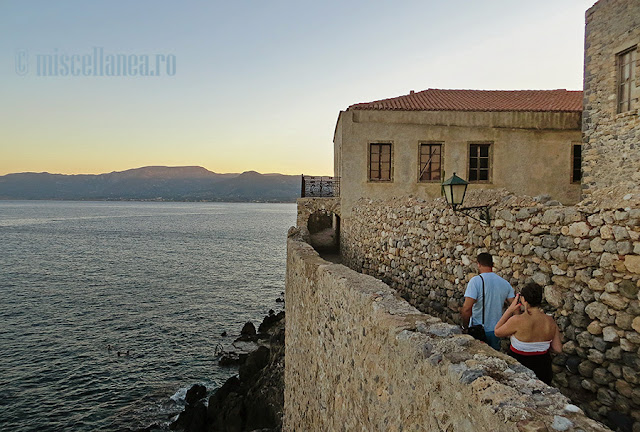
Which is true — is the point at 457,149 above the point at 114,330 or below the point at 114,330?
above

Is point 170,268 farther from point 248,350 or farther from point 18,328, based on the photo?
point 248,350

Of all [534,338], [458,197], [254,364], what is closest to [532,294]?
[534,338]

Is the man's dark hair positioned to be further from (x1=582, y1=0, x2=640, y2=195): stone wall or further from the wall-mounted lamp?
→ (x1=582, y1=0, x2=640, y2=195): stone wall

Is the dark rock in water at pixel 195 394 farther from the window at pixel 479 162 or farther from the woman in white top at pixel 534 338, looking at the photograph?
the woman in white top at pixel 534 338

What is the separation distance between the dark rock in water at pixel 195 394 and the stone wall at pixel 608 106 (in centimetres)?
1612

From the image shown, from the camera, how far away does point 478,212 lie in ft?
22.4

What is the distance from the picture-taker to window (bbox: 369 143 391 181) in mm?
17750

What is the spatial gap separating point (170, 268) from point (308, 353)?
133 feet

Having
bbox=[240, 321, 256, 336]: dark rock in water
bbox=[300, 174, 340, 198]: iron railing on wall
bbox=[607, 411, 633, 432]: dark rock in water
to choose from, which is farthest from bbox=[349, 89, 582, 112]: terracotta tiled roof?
bbox=[607, 411, 633, 432]: dark rock in water

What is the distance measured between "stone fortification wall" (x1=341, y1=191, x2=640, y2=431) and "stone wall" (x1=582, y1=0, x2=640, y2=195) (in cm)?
755

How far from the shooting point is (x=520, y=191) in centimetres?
1783

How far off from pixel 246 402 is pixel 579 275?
12.0 metres

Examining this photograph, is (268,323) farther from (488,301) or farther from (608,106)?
(488,301)

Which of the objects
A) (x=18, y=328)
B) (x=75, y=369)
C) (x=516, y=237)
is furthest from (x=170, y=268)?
(x=516, y=237)
